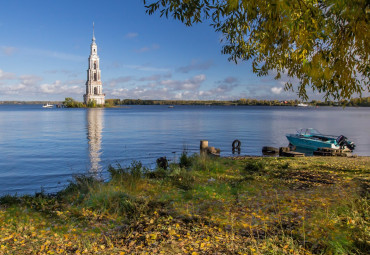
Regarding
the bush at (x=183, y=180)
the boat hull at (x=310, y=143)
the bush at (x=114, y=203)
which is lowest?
the boat hull at (x=310, y=143)

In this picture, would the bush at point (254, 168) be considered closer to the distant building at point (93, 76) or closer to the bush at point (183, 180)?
the bush at point (183, 180)

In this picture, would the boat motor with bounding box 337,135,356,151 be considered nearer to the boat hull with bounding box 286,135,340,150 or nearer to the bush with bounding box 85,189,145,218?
the boat hull with bounding box 286,135,340,150

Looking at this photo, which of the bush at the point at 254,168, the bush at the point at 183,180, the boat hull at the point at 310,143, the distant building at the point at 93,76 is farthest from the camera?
the distant building at the point at 93,76

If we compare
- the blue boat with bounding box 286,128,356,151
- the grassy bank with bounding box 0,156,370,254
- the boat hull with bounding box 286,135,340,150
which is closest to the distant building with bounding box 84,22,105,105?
the boat hull with bounding box 286,135,340,150

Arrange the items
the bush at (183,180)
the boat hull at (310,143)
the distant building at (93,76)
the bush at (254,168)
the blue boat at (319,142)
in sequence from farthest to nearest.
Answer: the distant building at (93,76) < the blue boat at (319,142) < the boat hull at (310,143) < the bush at (254,168) < the bush at (183,180)

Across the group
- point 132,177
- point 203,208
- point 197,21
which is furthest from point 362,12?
point 132,177

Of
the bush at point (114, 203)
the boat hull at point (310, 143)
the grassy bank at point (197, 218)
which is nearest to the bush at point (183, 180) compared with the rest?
the grassy bank at point (197, 218)

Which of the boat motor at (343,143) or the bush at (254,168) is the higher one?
the bush at (254,168)

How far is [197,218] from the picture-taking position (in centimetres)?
645

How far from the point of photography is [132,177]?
9.84 metres

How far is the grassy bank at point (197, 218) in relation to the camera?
5.09m

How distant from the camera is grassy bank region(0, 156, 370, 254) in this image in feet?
16.7

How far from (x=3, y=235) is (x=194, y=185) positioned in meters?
5.65

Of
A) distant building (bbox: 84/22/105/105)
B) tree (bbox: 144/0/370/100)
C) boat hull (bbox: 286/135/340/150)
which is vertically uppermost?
distant building (bbox: 84/22/105/105)
